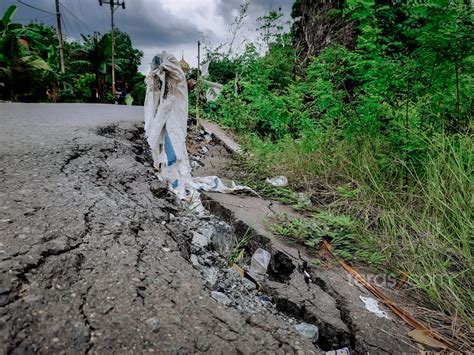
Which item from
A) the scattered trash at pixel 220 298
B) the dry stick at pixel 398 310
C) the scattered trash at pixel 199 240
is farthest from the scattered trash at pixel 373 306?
the scattered trash at pixel 199 240

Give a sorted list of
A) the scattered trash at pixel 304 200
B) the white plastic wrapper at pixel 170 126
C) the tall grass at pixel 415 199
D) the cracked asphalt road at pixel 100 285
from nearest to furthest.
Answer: the cracked asphalt road at pixel 100 285 < the tall grass at pixel 415 199 < the scattered trash at pixel 304 200 < the white plastic wrapper at pixel 170 126

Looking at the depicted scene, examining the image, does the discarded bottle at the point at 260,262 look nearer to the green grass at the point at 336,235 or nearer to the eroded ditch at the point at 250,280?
the eroded ditch at the point at 250,280

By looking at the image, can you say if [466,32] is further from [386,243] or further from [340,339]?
[340,339]

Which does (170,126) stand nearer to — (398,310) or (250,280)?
(250,280)

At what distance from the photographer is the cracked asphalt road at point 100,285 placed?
78 cm

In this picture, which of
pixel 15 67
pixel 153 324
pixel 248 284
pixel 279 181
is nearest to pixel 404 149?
pixel 279 181

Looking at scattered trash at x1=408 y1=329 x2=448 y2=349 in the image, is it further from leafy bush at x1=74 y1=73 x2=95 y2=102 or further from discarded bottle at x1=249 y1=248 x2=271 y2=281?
leafy bush at x1=74 y1=73 x2=95 y2=102

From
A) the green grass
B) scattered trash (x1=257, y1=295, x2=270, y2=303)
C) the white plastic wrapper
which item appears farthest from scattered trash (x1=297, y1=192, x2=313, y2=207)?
scattered trash (x1=257, y1=295, x2=270, y2=303)

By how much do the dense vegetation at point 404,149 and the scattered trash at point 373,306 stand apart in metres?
0.20

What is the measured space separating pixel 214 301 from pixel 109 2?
2780cm

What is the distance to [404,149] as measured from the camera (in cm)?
239

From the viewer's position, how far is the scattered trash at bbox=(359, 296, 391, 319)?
4.64ft

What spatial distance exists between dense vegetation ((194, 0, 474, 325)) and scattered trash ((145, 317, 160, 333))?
118cm

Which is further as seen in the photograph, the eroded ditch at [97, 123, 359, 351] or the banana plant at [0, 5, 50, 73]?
the banana plant at [0, 5, 50, 73]
